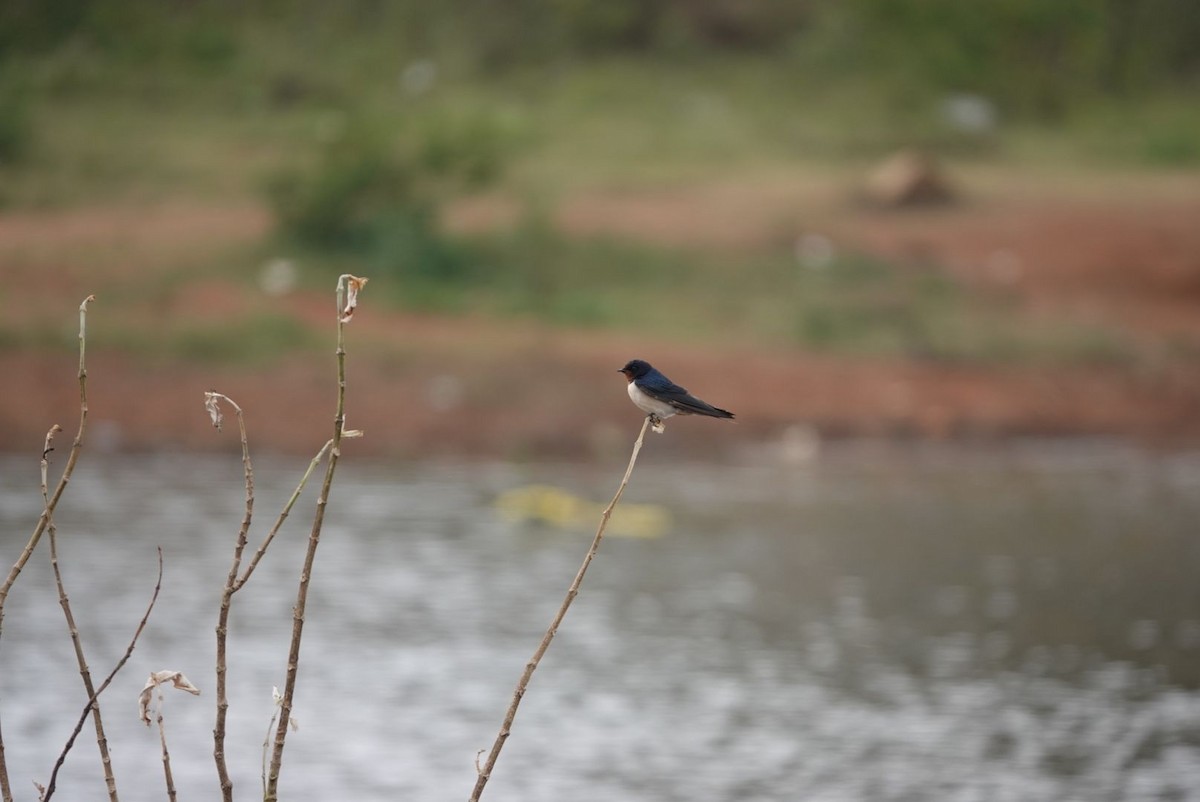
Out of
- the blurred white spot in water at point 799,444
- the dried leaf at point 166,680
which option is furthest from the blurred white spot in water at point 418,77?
the dried leaf at point 166,680

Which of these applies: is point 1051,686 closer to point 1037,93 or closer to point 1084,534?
point 1084,534

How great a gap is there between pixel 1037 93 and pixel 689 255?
10.2 meters

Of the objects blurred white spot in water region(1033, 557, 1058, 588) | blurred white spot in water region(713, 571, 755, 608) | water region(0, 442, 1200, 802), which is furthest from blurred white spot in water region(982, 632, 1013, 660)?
blurred white spot in water region(713, 571, 755, 608)

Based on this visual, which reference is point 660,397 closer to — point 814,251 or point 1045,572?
point 1045,572

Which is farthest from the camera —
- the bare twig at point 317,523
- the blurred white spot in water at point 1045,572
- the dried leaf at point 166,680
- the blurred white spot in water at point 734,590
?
the blurred white spot in water at point 1045,572

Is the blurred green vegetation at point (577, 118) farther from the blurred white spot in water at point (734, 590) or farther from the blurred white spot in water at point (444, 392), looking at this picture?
the blurred white spot in water at point (734, 590)

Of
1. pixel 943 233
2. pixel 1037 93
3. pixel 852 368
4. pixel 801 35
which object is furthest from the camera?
pixel 801 35

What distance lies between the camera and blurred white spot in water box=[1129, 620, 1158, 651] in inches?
457

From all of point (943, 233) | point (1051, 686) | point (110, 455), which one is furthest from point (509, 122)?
point (1051, 686)

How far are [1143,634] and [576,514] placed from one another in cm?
520

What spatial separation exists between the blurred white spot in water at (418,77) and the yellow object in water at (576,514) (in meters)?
15.0

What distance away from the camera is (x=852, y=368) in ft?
64.5

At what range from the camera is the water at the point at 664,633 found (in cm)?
907

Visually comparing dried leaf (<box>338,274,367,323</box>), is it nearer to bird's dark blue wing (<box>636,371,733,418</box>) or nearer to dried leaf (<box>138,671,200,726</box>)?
dried leaf (<box>138,671,200,726</box>)
